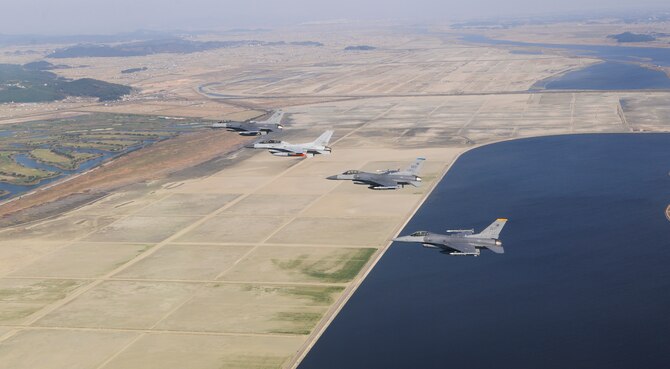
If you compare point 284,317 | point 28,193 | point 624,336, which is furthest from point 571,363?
point 28,193

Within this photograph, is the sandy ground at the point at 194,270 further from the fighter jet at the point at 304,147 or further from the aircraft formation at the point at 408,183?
the fighter jet at the point at 304,147

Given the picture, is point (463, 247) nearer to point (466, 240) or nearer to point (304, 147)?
→ point (466, 240)

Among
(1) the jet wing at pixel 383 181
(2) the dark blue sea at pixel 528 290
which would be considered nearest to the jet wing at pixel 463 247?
(2) the dark blue sea at pixel 528 290

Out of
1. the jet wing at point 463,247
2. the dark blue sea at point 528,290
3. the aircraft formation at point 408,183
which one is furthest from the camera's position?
the jet wing at point 463,247

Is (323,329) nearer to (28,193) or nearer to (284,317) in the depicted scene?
(284,317)

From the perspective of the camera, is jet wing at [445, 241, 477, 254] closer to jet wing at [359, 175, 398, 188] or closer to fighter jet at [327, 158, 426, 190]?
fighter jet at [327, 158, 426, 190]

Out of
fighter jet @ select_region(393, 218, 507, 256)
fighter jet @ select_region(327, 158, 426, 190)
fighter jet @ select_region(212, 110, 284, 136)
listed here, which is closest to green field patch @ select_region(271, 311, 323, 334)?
fighter jet @ select_region(393, 218, 507, 256)
